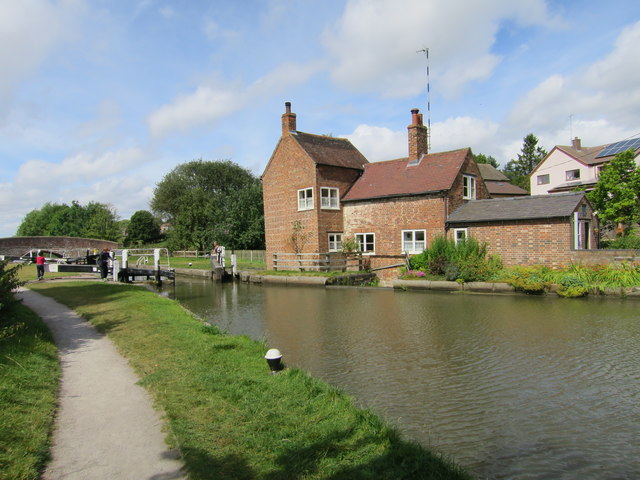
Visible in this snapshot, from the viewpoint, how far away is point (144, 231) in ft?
226

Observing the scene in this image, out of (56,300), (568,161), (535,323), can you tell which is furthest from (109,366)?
(568,161)

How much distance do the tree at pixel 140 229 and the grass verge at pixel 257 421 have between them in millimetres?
63905

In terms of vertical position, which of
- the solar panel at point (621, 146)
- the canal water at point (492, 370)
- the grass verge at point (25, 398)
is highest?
the solar panel at point (621, 146)

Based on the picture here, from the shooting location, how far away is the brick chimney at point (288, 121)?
2870 centimetres

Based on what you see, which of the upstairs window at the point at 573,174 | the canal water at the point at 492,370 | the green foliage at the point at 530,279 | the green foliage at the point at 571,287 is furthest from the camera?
the upstairs window at the point at 573,174

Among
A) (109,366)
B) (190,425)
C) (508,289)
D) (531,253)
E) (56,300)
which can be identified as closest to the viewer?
(190,425)

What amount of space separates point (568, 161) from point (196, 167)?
52.0 meters

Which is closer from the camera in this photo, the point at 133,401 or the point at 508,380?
the point at 133,401

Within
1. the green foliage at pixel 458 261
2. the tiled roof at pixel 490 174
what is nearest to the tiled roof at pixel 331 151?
the green foliage at pixel 458 261

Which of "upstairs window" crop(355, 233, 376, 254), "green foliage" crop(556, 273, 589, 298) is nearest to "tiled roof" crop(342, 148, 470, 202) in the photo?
"upstairs window" crop(355, 233, 376, 254)

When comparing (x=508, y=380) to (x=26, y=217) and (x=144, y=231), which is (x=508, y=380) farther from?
(x=26, y=217)

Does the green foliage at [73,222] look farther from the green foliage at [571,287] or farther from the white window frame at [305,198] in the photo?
the green foliage at [571,287]

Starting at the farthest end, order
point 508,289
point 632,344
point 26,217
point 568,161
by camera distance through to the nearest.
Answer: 1. point 26,217
2. point 568,161
3. point 508,289
4. point 632,344

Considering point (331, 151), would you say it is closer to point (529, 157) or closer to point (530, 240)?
point (530, 240)
